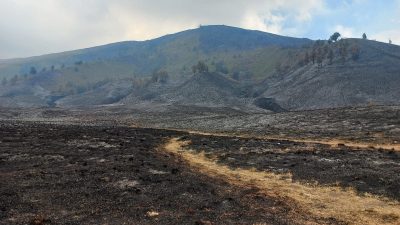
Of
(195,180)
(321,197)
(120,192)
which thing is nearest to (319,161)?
(321,197)

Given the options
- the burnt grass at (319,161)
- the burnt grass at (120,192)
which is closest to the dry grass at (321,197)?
the burnt grass at (319,161)

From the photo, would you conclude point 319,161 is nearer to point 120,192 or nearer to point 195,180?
point 195,180

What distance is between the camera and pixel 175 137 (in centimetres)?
7806

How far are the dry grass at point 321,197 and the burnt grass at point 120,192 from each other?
1.60 m

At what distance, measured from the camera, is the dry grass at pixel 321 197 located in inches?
1169

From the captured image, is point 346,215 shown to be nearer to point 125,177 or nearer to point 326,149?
point 125,177

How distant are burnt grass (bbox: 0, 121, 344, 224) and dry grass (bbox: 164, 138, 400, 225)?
160 cm

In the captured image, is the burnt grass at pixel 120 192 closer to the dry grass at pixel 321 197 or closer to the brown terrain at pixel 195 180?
the brown terrain at pixel 195 180

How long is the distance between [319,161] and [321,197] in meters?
14.2

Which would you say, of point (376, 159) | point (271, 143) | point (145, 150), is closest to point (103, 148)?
point (145, 150)

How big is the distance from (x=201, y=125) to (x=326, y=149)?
5130cm

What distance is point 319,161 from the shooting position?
160 feet

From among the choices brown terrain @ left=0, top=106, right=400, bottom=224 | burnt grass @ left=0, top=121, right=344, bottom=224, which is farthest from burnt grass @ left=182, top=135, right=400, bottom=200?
burnt grass @ left=0, top=121, right=344, bottom=224

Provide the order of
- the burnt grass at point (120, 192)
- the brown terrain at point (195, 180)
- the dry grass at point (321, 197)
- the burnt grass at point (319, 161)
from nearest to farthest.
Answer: the burnt grass at point (120, 192) → the brown terrain at point (195, 180) → the dry grass at point (321, 197) → the burnt grass at point (319, 161)
